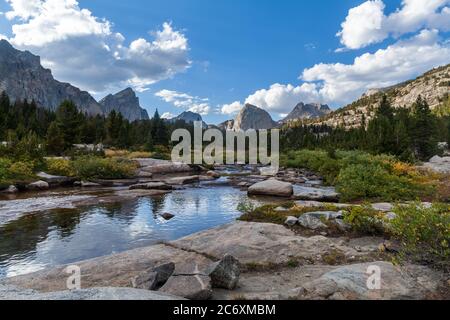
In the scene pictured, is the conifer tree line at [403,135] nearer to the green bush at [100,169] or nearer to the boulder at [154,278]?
the green bush at [100,169]

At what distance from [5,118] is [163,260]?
68.7 m

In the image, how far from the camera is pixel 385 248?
31.7ft

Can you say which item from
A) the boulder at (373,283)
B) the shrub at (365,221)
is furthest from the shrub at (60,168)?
the boulder at (373,283)

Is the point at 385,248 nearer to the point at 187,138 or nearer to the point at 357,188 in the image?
the point at 357,188

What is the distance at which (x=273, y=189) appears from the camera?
2544 cm

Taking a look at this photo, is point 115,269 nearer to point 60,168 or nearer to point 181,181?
point 181,181

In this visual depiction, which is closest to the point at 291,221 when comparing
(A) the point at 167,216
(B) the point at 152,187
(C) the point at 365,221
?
(C) the point at 365,221

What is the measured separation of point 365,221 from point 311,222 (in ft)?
6.65

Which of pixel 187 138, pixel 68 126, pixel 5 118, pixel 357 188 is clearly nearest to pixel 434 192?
pixel 357 188

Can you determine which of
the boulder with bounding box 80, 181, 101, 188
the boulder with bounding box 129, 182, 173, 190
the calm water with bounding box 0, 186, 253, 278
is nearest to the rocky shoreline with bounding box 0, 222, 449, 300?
the calm water with bounding box 0, 186, 253, 278

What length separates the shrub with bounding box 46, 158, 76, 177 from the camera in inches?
1337

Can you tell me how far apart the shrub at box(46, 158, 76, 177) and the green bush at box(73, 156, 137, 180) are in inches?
23.0

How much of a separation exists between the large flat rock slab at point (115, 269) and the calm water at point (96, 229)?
204 cm

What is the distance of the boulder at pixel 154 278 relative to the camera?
6.60 meters
